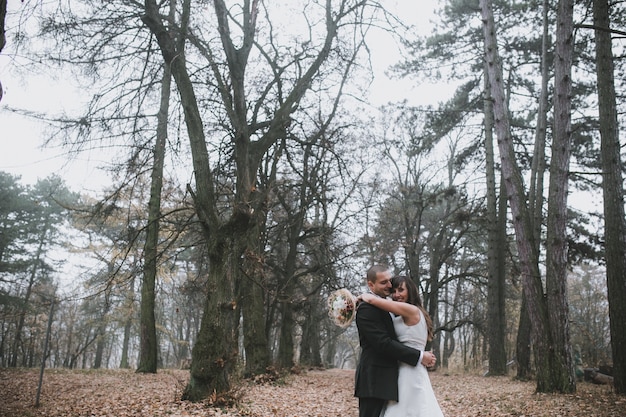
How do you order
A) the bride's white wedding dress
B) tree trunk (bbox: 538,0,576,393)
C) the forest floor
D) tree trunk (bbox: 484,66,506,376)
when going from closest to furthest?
the bride's white wedding dress < the forest floor < tree trunk (bbox: 538,0,576,393) < tree trunk (bbox: 484,66,506,376)

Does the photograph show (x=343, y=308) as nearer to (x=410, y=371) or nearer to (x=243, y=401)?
(x=410, y=371)

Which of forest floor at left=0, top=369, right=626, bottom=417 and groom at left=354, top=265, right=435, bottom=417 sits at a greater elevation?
groom at left=354, top=265, right=435, bottom=417

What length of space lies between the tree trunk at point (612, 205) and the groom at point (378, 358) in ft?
20.3

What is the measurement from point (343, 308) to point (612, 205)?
6999 millimetres

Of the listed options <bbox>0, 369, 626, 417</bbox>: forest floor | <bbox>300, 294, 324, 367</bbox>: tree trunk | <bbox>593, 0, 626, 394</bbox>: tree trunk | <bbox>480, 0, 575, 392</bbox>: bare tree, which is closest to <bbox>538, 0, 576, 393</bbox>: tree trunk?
<bbox>480, 0, 575, 392</bbox>: bare tree

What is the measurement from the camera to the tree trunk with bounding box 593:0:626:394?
7758 mm

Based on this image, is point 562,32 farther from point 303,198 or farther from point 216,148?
point 303,198

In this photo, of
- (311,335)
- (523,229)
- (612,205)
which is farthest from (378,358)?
(311,335)

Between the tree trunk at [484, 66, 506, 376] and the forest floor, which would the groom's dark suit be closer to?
the forest floor

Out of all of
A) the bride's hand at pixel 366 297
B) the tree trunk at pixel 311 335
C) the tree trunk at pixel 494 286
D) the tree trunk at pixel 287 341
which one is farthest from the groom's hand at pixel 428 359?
the tree trunk at pixel 311 335

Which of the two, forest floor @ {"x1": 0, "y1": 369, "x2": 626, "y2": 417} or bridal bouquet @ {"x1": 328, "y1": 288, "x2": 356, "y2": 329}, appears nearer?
bridal bouquet @ {"x1": 328, "y1": 288, "x2": 356, "y2": 329}

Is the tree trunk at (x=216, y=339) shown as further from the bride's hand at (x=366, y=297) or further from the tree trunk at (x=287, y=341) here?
the tree trunk at (x=287, y=341)

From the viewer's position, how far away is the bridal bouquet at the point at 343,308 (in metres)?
3.64

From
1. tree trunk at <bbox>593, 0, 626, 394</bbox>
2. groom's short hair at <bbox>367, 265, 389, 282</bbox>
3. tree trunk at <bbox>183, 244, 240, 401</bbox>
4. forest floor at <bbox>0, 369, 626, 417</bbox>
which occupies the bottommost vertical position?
forest floor at <bbox>0, 369, 626, 417</bbox>
